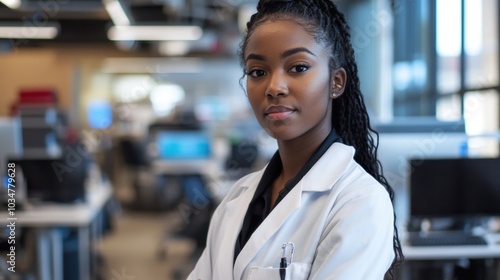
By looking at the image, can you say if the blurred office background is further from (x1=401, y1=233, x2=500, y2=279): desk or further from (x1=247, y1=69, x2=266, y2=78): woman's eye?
(x1=247, y1=69, x2=266, y2=78): woman's eye

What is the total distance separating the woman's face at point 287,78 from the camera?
1.21m

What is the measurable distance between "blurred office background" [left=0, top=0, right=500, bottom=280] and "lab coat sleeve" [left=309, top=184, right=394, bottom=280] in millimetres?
550

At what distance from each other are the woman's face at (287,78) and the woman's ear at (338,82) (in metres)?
0.03

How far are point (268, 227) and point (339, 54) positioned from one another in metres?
0.40

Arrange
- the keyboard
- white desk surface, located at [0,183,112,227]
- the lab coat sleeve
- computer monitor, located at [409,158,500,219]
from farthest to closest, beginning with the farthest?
white desk surface, located at [0,183,112,227], computer monitor, located at [409,158,500,219], the keyboard, the lab coat sleeve

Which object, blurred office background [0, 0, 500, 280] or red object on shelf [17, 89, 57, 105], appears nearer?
blurred office background [0, 0, 500, 280]

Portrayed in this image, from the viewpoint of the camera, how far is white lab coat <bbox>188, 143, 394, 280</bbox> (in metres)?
1.13

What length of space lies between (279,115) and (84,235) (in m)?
3.69

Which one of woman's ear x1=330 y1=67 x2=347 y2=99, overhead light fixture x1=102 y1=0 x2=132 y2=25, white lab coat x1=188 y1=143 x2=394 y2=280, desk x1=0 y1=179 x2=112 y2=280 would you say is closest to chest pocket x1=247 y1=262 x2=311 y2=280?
white lab coat x1=188 y1=143 x2=394 y2=280

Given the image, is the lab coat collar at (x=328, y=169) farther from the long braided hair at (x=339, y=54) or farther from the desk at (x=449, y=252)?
the desk at (x=449, y=252)

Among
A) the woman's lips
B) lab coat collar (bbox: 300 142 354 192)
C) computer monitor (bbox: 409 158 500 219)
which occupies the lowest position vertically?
computer monitor (bbox: 409 158 500 219)

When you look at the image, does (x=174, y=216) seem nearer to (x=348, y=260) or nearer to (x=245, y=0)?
(x=245, y=0)

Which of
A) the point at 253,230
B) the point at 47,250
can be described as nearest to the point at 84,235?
the point at 47,250

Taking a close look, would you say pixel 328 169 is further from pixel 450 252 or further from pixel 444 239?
pixel 444 239
